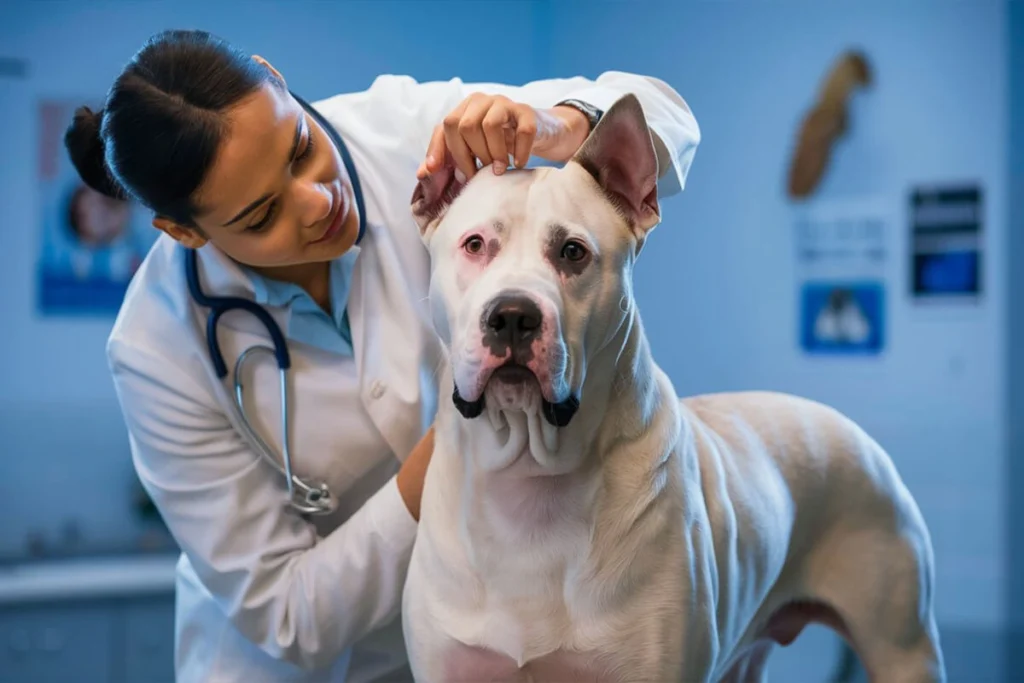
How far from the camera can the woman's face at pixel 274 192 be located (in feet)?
4.66

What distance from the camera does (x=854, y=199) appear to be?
3.00 metres

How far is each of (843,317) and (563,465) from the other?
6.42ft

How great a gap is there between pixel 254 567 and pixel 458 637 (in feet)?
1.80

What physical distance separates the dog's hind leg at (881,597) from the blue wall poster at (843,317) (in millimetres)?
1404

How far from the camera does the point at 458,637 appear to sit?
121 centimetres

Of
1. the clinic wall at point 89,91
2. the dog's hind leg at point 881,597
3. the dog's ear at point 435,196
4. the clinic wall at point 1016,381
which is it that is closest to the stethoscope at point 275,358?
the dog's ear at point 435,196

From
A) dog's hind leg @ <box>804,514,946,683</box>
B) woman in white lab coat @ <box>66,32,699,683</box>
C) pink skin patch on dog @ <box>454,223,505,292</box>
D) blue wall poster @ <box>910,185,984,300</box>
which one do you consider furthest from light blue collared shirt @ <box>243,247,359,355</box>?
blue wall poster @ <box>910,185,984,300</box>

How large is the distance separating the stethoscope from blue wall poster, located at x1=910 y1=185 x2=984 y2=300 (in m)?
1.83

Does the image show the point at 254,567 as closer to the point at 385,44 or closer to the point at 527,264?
the point at 527,264

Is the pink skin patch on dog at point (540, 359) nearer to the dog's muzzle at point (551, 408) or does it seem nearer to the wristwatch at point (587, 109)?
the dog's muzzle at point (551, 408)

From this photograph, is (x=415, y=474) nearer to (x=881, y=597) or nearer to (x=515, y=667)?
(x=515, y=667)

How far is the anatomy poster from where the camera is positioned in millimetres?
2936

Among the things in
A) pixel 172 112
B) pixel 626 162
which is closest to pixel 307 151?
pixel 172 112

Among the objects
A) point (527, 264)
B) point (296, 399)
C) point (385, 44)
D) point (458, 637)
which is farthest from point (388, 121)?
point (385, 44)
